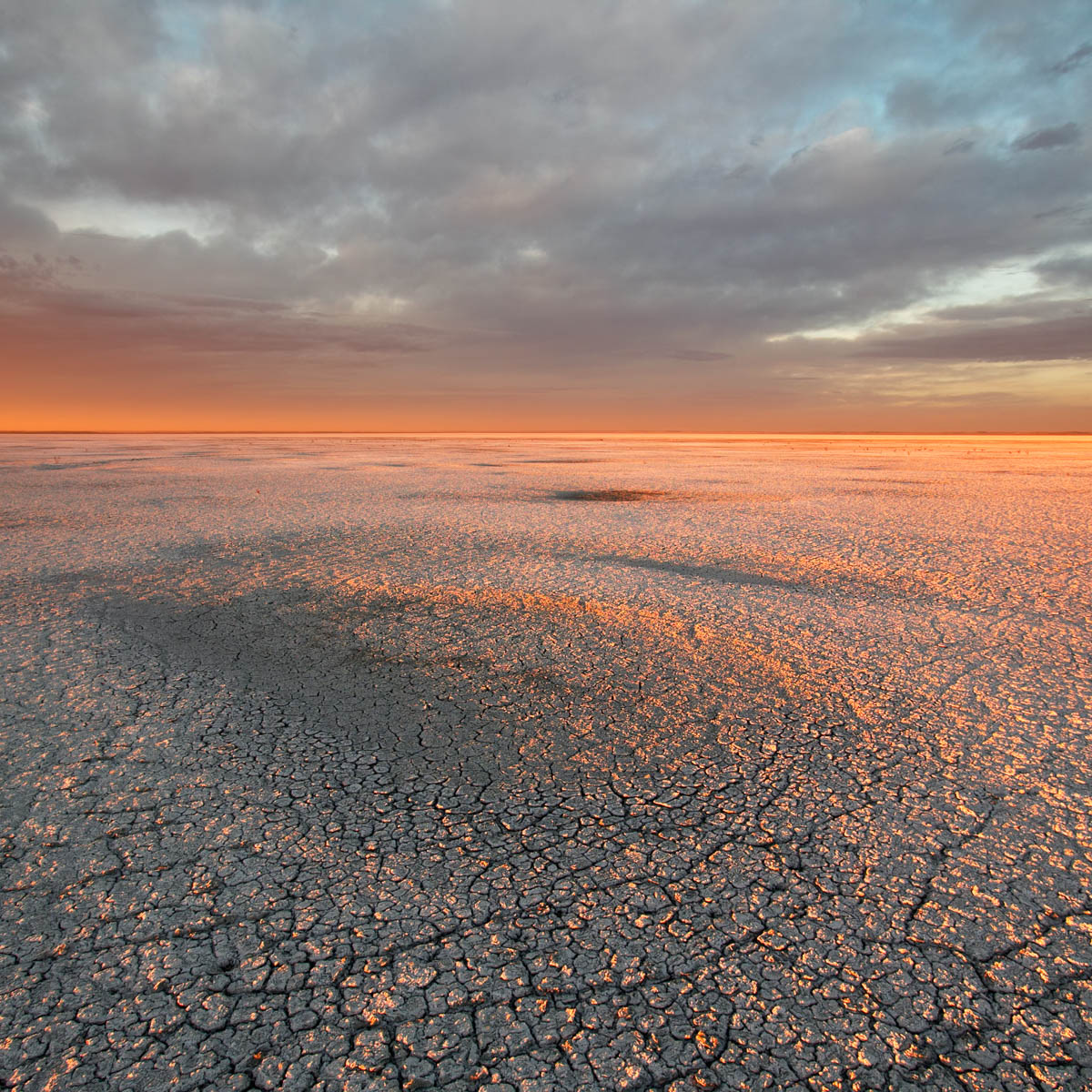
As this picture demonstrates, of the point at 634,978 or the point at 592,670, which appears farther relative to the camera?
the point at 592,670

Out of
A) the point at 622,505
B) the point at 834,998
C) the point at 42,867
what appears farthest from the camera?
the point at 622,505

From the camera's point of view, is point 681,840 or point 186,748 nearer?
point 681,840

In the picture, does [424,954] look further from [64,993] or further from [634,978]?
[64,993]

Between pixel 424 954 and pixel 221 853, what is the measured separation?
2.46 ft

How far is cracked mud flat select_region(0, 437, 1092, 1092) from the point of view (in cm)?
135

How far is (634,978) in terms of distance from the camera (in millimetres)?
1484

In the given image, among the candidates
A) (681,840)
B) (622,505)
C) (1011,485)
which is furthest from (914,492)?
(681,840)

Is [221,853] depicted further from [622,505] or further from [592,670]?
[622,505]

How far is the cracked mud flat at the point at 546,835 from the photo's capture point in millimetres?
1347

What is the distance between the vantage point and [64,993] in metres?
1.44

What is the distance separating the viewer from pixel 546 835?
→ 2.02 metres

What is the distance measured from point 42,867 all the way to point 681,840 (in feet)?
5.96

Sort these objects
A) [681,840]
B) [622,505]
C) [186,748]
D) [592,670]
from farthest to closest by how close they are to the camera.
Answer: [622,505], [592,670], [186,748], [681,840]

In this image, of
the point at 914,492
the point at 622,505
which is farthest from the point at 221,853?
the point at 914,492
